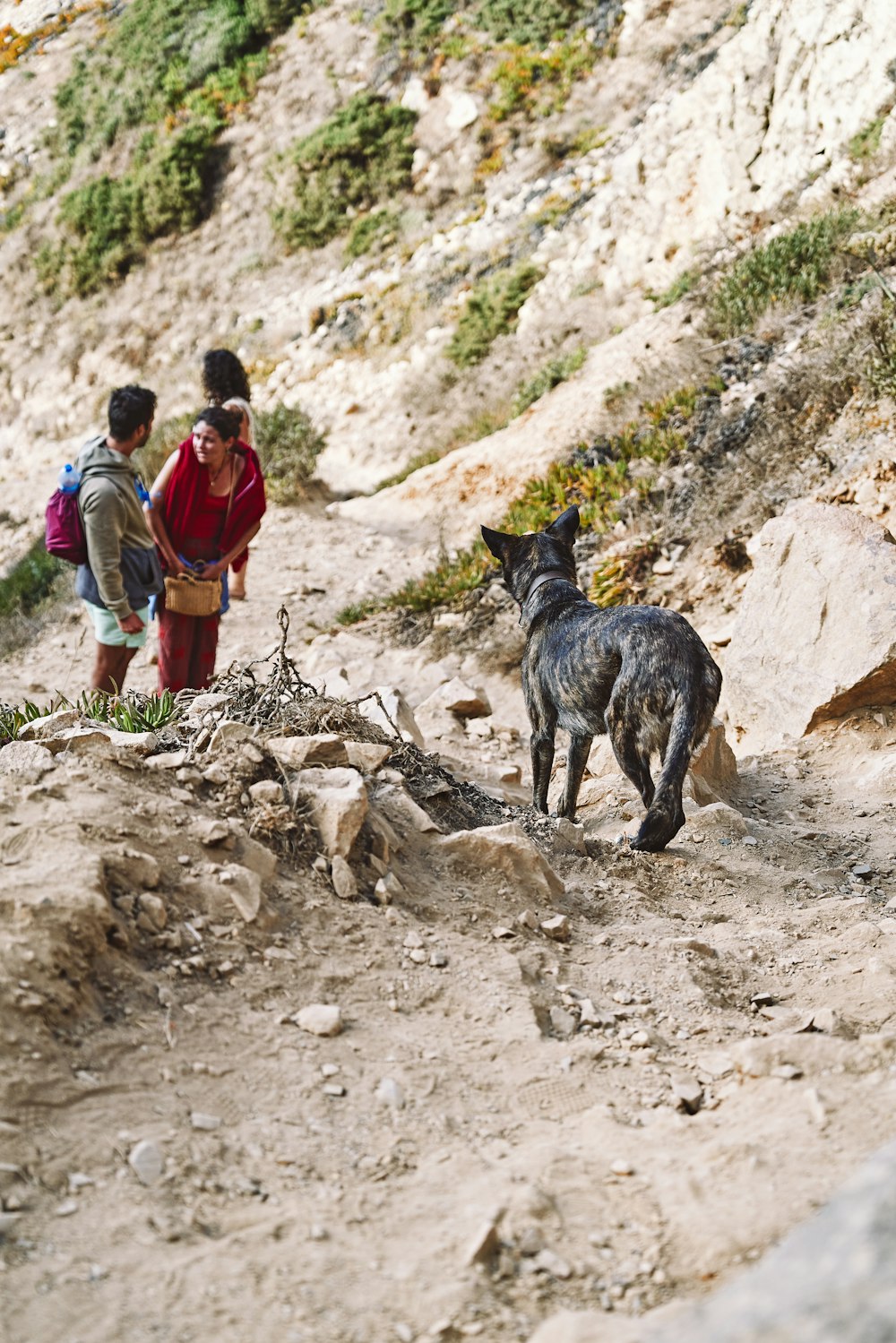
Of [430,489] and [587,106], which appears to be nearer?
[430,489]

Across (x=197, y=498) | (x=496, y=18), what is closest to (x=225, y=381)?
(x=197, y=498)

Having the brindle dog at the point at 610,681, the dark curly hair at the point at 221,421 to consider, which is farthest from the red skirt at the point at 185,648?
the brindle dog at the point at 610,681

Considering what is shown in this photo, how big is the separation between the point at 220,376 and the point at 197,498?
7.90ft

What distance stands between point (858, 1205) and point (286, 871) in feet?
7.69

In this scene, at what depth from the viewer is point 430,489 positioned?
11625mm

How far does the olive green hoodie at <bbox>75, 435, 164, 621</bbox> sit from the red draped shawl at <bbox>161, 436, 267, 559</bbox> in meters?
0.35

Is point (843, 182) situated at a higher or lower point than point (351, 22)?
lower

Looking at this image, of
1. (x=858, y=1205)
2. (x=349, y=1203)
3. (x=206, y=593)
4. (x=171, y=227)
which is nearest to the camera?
(x=858, y=1205)

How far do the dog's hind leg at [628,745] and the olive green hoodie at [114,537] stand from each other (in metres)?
2.66

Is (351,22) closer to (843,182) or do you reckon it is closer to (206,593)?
(843,182)

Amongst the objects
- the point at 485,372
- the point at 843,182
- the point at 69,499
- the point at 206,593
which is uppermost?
the point at 69,499

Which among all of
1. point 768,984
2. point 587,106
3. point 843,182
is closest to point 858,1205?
point 768,984

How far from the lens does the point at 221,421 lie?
6.16 metres

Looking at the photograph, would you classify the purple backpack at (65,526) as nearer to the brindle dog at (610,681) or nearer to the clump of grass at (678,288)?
the brindle dog at (610,681)
